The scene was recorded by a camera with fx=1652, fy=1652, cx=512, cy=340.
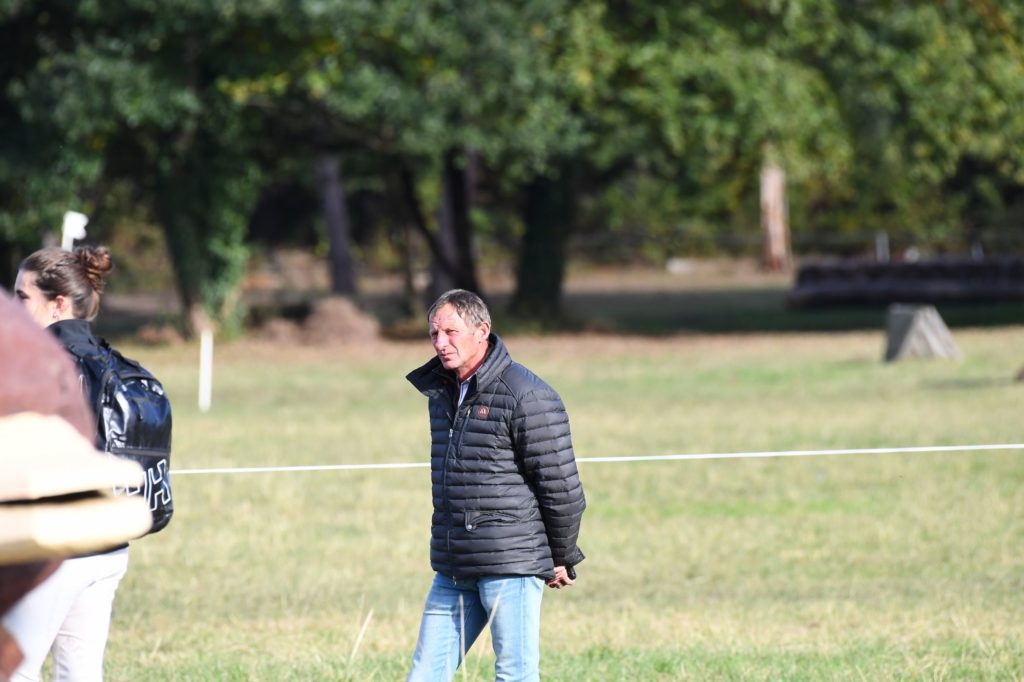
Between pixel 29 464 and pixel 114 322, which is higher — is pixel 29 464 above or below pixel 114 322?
below

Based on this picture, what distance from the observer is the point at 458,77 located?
90.2ft

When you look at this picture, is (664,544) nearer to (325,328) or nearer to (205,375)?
(205,375)

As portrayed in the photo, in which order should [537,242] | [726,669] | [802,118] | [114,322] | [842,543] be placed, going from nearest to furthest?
1. [726,669]
2. [842,543]
3. [802,118]
4. [537,242]
5. [114,322]

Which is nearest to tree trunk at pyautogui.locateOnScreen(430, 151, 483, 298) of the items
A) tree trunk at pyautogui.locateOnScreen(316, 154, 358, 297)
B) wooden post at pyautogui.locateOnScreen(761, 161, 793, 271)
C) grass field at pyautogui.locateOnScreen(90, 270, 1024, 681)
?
grass field at pyautogui.locateOnScreen(90, 270, 1024, 681)

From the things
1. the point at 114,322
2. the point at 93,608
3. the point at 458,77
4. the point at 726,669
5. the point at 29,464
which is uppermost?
the point at 458,77

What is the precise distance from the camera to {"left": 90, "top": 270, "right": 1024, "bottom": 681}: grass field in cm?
771

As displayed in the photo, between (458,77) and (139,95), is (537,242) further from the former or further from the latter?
(139,95)

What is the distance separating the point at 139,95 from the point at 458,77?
5204 millimetres

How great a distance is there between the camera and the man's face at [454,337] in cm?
526

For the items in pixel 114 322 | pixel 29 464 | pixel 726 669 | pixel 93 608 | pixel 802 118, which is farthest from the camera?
pixel 114 322

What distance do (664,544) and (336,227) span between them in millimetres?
36331

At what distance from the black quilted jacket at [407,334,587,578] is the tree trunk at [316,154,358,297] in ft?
136

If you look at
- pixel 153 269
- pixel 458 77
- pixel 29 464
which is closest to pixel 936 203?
pixel 153 269

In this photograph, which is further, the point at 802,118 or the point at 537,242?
the point at 537,242
